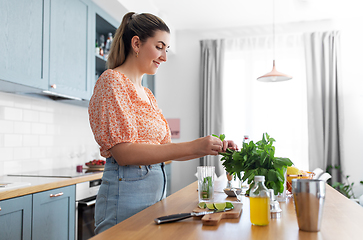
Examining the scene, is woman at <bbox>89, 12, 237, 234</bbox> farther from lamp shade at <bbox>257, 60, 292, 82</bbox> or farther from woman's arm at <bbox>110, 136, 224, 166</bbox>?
lamp shade at <bbox>257, 60, 292, 82</bbox>

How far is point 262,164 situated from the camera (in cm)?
103

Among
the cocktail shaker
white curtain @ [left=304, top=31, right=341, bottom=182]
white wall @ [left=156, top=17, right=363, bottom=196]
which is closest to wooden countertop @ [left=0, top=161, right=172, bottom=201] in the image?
the cocktail shaker

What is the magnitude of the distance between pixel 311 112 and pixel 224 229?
400cm

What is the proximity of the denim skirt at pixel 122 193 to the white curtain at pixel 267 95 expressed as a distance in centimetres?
369

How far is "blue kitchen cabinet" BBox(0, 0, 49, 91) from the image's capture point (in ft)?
6.36

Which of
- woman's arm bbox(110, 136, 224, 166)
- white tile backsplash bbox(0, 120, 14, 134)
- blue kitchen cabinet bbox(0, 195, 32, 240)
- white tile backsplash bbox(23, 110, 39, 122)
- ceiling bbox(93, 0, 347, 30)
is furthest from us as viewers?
ceiling bbox(93, 0, 347, 30)

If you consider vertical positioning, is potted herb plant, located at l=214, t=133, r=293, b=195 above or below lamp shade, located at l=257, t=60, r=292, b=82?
below

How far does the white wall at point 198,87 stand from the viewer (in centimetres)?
439

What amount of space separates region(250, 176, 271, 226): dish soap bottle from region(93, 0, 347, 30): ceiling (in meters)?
3.09

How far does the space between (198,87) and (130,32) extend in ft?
12.1

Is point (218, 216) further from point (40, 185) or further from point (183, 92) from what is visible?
point (183, 92)

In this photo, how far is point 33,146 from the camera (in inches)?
105

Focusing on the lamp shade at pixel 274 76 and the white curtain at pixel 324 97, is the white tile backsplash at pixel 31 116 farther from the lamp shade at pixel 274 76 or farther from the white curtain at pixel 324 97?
the white curtain at pixel 324 97

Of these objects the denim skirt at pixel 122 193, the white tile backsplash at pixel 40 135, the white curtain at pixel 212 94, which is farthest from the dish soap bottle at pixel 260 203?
the white curtain at pixel 212 94
